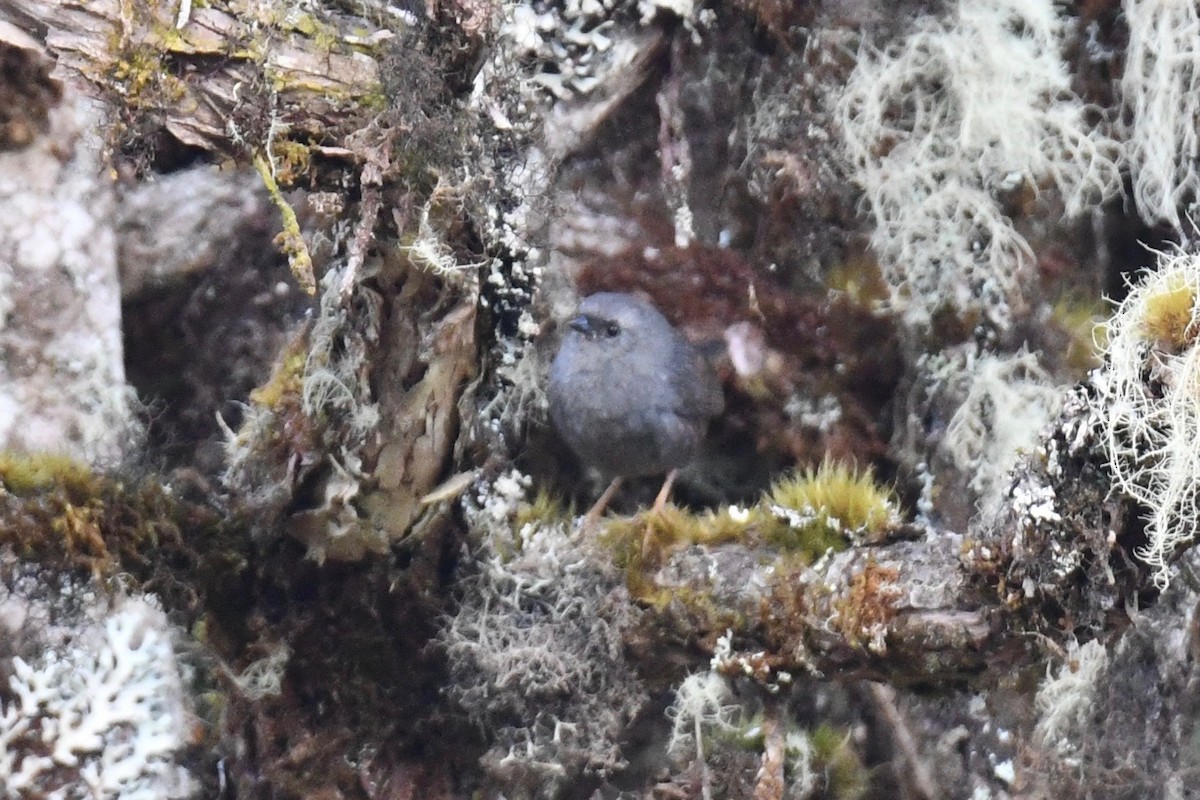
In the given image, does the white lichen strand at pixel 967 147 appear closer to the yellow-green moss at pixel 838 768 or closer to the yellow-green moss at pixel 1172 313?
the yellow-green moss at pixel 838 768

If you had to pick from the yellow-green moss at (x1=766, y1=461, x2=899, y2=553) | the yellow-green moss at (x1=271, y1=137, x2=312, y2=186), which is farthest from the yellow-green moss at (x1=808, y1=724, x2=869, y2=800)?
the yellow-green moss at (x1=271, y1=137, x2=312, y2=186)

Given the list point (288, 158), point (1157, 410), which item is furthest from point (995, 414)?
point (288, 158)

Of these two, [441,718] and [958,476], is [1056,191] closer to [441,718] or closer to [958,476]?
[958,476]

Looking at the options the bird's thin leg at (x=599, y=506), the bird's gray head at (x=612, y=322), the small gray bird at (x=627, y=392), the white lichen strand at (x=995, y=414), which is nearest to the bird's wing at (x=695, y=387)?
the small gray bird at (x=627, y=392)

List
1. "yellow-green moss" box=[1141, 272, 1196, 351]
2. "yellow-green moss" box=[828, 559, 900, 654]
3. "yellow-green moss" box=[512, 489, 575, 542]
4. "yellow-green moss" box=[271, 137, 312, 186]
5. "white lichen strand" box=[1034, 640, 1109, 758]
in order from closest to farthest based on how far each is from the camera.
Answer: "yellow-green moss" box=[1141, 272, 1196, 351] < "yellow-green moss" box=[271, 137, 312, 186] < "yellow-green moss" box=[828, 559, 900, 654] < "white lichen strand" box=[1034, 640, 1109, 758] < "yellow-green moss" box=[512, 489, 575, 542]

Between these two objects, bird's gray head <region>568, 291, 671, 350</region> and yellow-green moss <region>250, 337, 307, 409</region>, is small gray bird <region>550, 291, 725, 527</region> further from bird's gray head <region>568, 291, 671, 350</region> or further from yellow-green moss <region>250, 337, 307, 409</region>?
yellow-green moss <region>250, 337, 307, 409</region>

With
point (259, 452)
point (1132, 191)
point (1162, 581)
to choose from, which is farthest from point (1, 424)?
point (1132, 191)

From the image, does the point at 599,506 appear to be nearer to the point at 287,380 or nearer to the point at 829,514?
the point at 829,514
